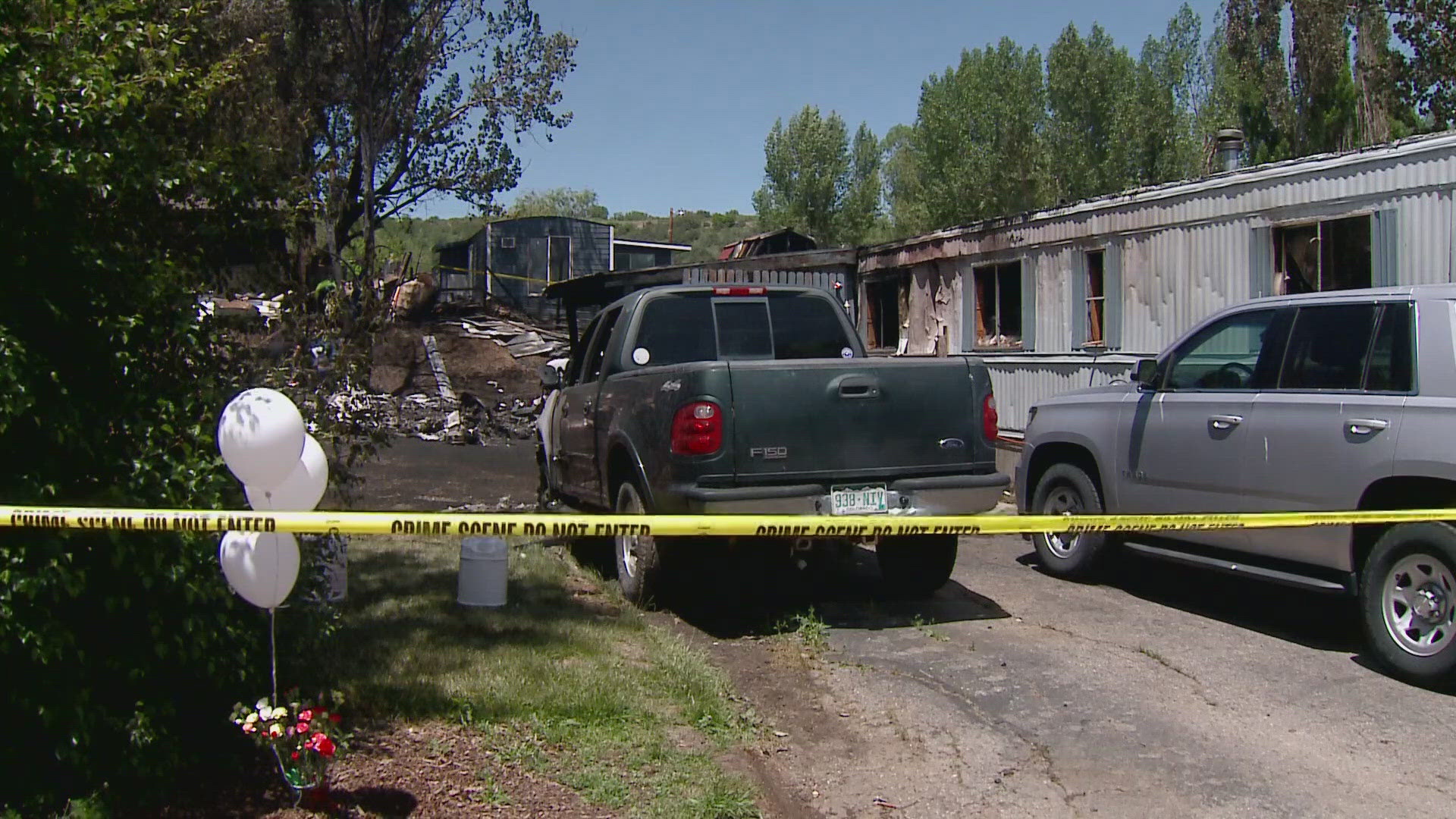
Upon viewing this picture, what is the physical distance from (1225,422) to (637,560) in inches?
143

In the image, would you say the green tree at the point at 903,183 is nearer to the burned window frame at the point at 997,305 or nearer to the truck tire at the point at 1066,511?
the burned window frame at the point at 997,305

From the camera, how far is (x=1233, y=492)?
6.89m

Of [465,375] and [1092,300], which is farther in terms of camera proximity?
[465,375]

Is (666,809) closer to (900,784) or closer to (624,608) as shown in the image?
(900,784)

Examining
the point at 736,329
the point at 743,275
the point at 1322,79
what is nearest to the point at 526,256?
the point at 743,275

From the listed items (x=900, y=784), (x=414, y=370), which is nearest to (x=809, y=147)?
(x=414, y=370)

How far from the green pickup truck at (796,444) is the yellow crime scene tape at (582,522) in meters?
0.40

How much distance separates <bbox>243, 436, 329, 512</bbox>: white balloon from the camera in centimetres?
395

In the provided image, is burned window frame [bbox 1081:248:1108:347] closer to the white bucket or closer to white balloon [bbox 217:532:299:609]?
the white bucket

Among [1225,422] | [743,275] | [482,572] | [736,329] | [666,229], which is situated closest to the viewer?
[482,572]

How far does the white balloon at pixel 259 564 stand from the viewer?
379 cm

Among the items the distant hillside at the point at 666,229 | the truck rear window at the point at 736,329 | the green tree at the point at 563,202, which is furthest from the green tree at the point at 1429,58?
the green tree at the point at 563,202

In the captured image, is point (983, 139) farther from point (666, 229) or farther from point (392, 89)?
point (666, 229)

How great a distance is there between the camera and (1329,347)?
656 centimetres
